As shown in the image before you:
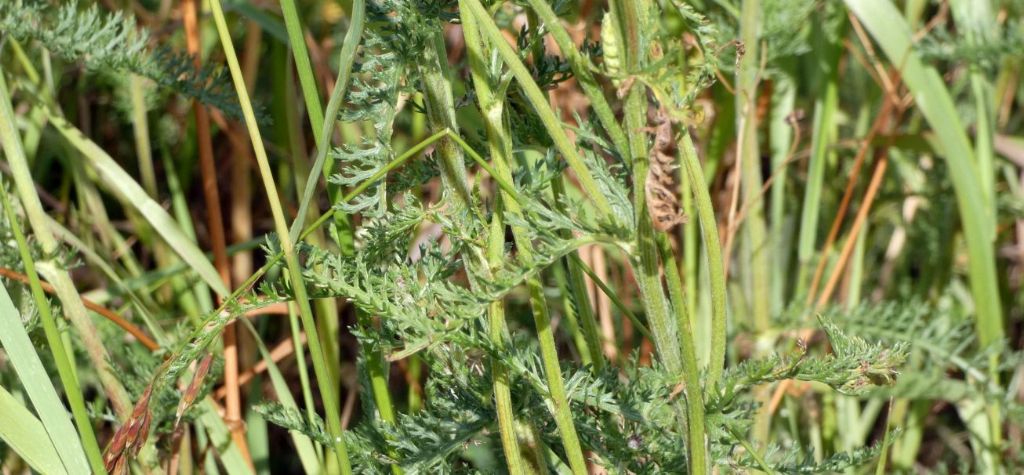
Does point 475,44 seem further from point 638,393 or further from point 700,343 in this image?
point 700,343

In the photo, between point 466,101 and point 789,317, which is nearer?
point 466,101

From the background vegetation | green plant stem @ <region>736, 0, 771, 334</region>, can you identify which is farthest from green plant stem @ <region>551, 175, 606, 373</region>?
green plant stem @ <region>736, 0, 771, 334</region>

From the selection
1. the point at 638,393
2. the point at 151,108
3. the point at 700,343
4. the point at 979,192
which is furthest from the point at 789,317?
the point at 151,108

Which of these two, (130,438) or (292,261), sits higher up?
(292,261)

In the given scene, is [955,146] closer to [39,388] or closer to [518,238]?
[518,238]

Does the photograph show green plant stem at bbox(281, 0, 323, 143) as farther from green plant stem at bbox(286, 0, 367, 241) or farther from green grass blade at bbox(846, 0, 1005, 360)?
green grass blade at bbox(846, 0, 1005, 360)

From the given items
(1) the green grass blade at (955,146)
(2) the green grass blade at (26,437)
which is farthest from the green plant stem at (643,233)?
(1) the green grass blade at (955,146)

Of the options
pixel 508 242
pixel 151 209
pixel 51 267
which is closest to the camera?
pixel 508 242

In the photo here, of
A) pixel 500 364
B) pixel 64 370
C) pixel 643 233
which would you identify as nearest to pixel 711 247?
pixel 643 233

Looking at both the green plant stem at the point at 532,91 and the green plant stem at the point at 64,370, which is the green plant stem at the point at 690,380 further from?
the green plant stem at the point at 64,370
